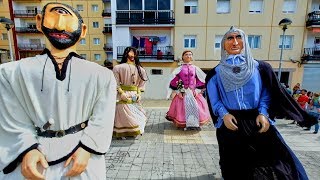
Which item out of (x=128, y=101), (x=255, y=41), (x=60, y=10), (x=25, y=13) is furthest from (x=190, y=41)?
(x=25, y=13)

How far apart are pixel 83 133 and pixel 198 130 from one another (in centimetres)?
421

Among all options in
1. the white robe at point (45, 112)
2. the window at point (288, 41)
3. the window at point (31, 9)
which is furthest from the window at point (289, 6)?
the window at point (31, 9)

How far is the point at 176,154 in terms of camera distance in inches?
147

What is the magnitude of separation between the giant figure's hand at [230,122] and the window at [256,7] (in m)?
12.3

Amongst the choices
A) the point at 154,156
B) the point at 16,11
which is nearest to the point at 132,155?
the point at 154,156

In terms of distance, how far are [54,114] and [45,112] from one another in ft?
0.22

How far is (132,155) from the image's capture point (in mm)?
3648

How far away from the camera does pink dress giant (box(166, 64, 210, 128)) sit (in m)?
4.88

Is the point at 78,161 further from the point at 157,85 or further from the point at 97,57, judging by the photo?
the point at 97,57

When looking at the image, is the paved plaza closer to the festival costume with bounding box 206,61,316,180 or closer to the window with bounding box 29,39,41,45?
the festival costume with bounding box 206,61,316,180

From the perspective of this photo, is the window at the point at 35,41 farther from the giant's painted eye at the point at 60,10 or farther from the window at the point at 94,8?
the giant's painted eye at the point at 60,10

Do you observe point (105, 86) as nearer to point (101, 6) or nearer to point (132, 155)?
point (132, 155)

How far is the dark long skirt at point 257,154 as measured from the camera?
6.48 ft

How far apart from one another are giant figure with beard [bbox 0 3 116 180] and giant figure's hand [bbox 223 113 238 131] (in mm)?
1234
